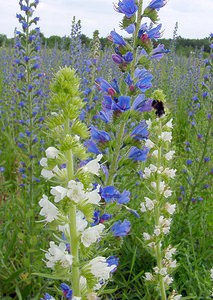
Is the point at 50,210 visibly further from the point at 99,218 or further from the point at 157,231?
the point at 157,231

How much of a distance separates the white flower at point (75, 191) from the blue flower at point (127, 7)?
43.8 inches

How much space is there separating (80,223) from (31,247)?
219cm

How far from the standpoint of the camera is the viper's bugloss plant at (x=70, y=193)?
4.46 feet

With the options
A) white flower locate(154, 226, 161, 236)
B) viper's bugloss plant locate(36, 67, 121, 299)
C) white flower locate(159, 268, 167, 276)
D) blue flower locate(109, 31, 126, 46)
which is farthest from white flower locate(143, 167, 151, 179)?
viper's bugloss plant locate(36, 67, 121, 299)

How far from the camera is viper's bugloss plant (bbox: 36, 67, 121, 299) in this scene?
4.46ft

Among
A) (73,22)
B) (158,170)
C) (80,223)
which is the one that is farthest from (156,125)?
(73,22)

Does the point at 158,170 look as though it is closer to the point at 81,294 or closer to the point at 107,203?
the point at 107,203

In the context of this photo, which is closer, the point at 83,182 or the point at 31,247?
the point at 83,182

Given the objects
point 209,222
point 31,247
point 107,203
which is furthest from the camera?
point 209,222

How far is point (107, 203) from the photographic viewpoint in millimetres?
2045

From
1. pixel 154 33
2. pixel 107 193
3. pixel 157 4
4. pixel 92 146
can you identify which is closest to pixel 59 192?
pixel 107 193

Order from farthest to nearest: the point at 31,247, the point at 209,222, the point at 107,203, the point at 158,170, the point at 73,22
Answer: the point at 73,22
the point at 209,222
the point at 31,247
the point at 158,170
the point at 107,203

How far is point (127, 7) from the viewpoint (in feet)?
6.84

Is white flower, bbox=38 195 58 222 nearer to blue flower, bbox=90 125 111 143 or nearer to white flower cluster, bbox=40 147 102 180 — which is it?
white flower cluster, bbox=40 147 102 180
